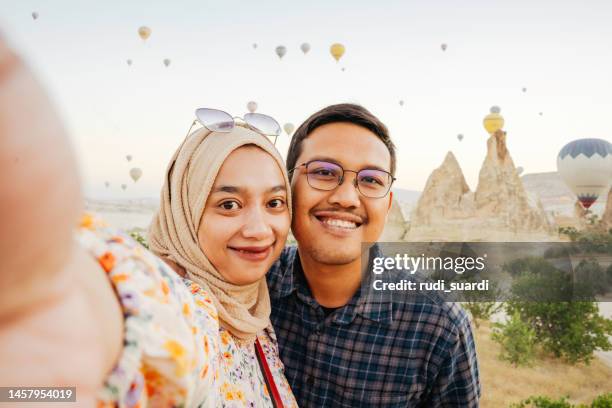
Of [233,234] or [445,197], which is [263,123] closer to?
[233,234]

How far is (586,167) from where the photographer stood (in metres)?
26.8

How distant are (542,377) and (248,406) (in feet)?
29.4

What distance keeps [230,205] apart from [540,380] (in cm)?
890

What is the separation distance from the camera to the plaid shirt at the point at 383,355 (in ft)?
7.52

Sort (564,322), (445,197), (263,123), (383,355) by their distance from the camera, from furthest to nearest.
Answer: (445,197) < (564,322) < (383,355) < (263,123)

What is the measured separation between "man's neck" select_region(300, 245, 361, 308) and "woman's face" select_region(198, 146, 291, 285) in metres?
0.62

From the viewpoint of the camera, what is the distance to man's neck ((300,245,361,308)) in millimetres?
2502

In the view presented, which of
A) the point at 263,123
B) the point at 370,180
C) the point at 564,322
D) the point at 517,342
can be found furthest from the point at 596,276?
the point at 263,123

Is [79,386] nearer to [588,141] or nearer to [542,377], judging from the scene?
[542,377]

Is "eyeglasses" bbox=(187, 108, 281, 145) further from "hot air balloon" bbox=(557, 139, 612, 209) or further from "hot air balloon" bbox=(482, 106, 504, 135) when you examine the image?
"hot air balloon" bbox=(482, 106, 504, 135)

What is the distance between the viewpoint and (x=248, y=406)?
1615 millimetres

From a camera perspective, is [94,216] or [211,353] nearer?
[94,216]

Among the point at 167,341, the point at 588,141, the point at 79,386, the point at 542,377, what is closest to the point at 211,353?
the point at 167,341

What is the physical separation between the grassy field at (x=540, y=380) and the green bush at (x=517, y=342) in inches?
6.3
